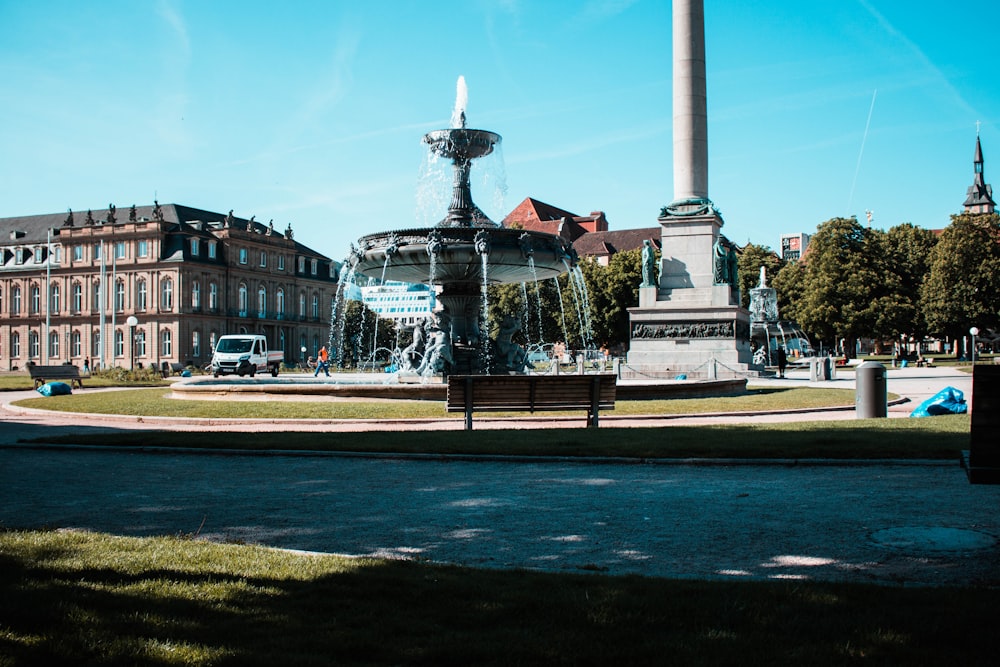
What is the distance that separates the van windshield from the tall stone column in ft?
74.7

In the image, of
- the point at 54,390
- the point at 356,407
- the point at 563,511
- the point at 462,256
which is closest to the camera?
the point at 563,511

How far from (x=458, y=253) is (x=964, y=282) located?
2546 inches

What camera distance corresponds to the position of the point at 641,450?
36.5ft

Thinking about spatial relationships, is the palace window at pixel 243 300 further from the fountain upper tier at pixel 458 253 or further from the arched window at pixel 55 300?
the fountain upper tier at pixel 458 253

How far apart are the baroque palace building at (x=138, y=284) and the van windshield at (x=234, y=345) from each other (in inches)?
1797

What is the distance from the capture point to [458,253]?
22.6 m

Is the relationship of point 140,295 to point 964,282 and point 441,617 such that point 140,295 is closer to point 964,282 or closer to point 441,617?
point 964,282

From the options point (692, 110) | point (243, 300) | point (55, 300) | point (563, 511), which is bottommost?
point (563, 511)

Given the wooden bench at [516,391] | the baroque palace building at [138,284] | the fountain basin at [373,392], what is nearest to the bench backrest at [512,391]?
the wooden bench at [516,391]

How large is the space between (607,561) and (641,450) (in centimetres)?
535

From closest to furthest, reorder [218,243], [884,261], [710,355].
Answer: [710,355]
[884,261]
[218,243]

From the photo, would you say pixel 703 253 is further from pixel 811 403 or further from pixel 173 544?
pixel 173 544

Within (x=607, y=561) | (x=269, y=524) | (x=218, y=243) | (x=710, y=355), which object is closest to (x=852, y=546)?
(x=607, y=561)

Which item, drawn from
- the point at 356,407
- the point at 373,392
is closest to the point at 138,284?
the point at 373,392
